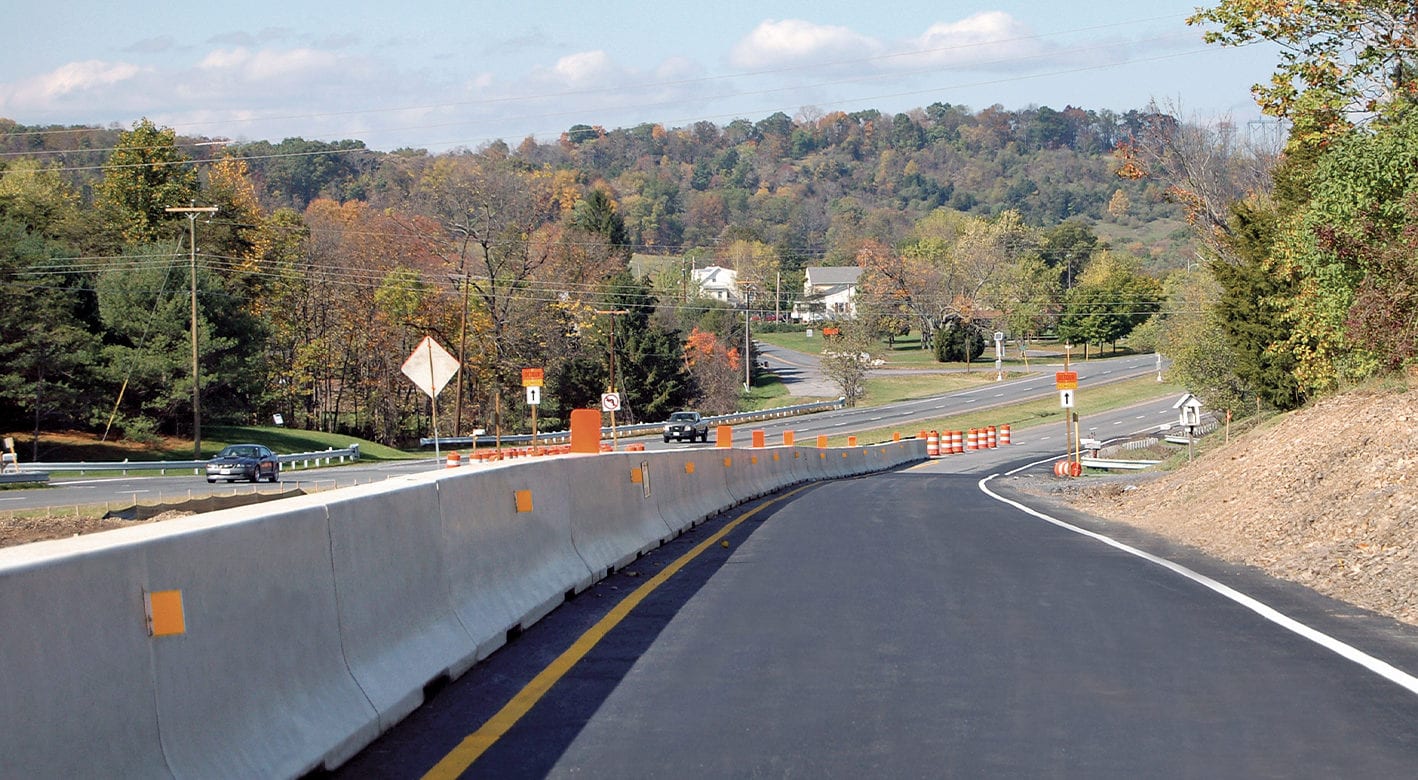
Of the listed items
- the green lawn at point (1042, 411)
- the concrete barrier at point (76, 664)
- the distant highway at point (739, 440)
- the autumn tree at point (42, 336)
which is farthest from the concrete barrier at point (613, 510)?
the green lawn at point (1042, 411)

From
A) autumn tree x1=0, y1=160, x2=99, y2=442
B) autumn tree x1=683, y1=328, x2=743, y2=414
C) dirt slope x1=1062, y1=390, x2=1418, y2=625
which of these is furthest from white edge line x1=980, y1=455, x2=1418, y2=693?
autumn tree x1=683, y1=328, x2=743, y2=414

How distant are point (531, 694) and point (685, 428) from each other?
237 ft

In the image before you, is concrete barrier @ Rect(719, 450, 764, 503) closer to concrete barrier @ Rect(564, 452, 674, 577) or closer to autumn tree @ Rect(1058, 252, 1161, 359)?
concrete barrier @ Rect(564, 452, 674, 577)

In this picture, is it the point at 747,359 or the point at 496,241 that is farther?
the point at 747,359

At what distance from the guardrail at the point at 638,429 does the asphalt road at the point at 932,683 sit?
54.7 m

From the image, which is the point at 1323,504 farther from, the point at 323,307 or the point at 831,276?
the point at 831,276

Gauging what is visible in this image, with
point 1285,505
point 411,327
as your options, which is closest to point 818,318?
point 411,327

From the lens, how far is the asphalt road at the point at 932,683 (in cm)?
607

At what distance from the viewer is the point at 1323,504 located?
49.8ft

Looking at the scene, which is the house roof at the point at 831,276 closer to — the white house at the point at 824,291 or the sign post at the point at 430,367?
the white house at the point at 824,291

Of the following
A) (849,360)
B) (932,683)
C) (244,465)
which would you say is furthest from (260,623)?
A: (849,360)

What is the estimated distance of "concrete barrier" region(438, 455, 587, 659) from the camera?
8531 mm

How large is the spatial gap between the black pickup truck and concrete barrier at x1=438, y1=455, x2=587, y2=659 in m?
67.8

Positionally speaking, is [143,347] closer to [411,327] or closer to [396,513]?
[411,327]
